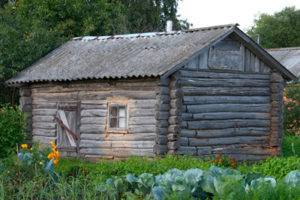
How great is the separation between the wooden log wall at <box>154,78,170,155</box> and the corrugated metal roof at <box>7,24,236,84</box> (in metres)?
0.57

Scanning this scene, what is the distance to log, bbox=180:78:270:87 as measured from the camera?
13977 mm

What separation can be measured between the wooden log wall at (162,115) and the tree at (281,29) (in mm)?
30238

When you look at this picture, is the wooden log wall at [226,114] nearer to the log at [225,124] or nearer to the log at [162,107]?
the log at [225,124]

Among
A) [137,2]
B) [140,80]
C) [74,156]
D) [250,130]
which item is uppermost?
[137,2]

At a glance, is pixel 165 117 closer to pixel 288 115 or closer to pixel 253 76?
pixel 253 76

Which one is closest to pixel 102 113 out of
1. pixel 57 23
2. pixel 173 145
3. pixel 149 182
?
pixel 173 145

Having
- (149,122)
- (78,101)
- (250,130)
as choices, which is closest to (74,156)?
(78,101)

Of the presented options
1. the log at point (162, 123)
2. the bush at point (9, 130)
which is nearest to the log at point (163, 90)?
the log at point (162, 123)

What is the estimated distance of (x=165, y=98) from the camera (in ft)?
44.3

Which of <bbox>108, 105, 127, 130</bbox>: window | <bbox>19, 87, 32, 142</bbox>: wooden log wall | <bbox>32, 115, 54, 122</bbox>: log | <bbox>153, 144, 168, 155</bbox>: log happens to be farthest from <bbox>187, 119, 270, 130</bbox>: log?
<bbox>19, 87, 32, 142</bbox>: wooden log wall

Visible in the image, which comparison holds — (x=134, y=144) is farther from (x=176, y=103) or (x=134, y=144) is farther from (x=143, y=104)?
(x=176, y=103)

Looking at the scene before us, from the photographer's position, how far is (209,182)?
6.65 m

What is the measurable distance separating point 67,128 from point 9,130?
2.77 m

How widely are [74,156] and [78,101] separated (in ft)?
5.79
